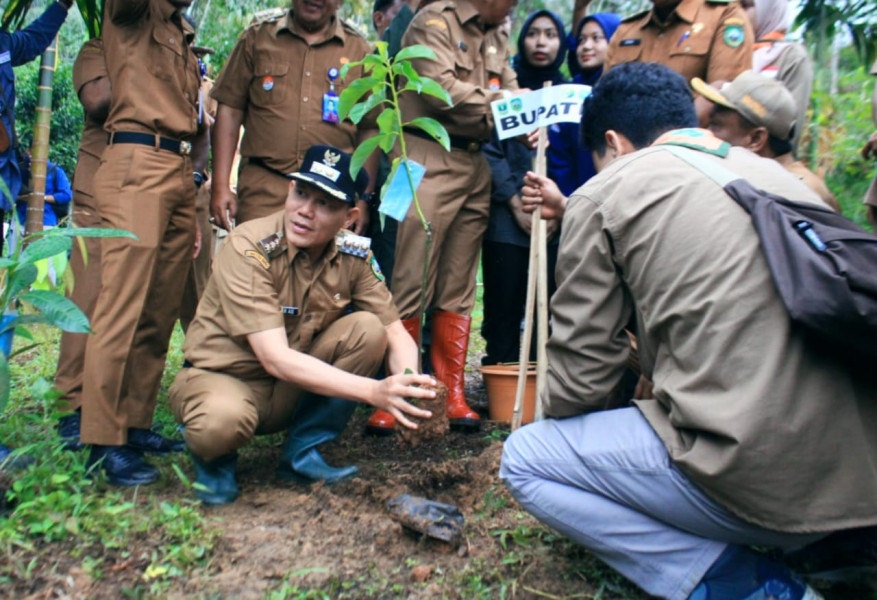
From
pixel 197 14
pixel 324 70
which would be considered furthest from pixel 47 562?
pixel 197 14

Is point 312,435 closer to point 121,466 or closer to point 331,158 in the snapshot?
point 121,466

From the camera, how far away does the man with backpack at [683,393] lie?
1849 mm

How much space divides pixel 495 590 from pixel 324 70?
9.11ft

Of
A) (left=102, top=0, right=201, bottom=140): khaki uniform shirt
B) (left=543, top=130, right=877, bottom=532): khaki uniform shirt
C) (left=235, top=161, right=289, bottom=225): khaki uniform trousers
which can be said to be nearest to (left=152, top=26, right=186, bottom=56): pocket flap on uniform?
(left=102, top=0, right=201, bottom=140): khaki uniform shirt

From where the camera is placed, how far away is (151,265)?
319 cm

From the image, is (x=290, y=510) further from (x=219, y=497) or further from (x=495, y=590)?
(x=495, y=590)

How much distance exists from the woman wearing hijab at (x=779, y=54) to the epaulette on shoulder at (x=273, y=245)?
216cm

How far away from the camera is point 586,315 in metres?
2.19

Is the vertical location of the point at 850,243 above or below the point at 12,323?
above

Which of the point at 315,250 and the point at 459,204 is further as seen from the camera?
the point at 459,204

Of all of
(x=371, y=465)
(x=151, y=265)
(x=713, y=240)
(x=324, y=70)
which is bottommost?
(x=371, y=465)

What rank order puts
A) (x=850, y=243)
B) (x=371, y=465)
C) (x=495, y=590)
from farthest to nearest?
(x=371, y=465) < (x=495, y=590) < (x=850, y=243)

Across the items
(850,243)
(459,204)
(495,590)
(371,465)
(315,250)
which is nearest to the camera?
(850,243)

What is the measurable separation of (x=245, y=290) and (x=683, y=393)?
5.44 ft
